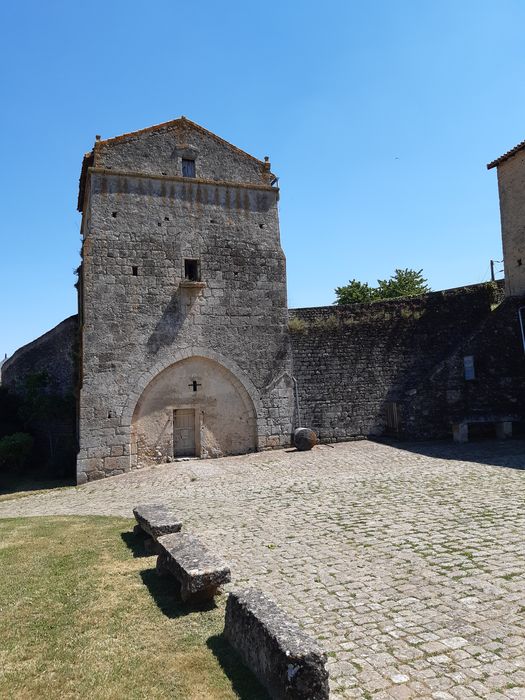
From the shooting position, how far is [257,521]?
775 centimetres

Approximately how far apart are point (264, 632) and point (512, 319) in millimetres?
14377

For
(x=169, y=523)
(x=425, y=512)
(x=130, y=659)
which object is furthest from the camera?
(x=425, y=512)

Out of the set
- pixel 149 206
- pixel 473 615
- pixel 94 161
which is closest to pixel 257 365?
pixel 149 206

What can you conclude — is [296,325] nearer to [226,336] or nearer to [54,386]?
[226,336]

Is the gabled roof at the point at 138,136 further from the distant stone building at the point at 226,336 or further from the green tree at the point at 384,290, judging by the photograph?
the green tree at the point at 384,290

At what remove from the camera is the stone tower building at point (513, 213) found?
1588 centimetres

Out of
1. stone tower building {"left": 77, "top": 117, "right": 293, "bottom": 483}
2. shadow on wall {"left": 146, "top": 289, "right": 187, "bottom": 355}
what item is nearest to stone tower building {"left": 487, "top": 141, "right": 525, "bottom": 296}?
stone tower building {"left": 77, "top": 117, "right": 293, "bottom": 483}

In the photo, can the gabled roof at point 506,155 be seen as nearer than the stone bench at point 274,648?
No

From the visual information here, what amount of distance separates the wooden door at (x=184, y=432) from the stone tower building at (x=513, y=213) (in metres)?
10.9

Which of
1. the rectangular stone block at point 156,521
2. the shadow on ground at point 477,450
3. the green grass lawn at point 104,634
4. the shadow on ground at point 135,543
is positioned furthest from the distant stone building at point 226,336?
the green grass lawn at point 104,634

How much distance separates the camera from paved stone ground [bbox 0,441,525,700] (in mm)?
3592

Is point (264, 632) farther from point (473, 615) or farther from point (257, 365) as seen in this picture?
point (257, 365)

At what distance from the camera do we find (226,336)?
14.8 metres

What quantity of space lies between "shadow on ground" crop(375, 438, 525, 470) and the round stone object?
2.19 metres
